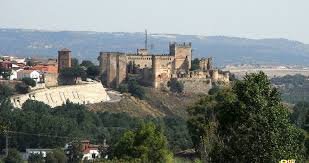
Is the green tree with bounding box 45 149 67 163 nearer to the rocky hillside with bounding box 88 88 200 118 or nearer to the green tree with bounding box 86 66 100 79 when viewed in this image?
the rocky hillside with bounding box 88 88 200 118

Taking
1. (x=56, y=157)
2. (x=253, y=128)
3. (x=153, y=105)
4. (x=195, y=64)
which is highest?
(x=253, y=128)

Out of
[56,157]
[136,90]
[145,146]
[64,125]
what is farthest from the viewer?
[136,90]

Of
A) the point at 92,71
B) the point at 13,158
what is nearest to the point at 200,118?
the point at 13,158

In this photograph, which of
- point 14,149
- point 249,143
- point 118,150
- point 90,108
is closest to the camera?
point 249,143

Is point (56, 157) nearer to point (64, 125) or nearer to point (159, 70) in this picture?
point (64, 125)

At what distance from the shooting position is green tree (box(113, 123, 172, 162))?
2512 cm

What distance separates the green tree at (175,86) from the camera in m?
64.5

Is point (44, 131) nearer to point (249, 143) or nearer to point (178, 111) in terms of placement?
point (178, 111)

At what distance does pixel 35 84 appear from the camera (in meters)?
61.4

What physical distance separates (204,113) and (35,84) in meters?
34.9

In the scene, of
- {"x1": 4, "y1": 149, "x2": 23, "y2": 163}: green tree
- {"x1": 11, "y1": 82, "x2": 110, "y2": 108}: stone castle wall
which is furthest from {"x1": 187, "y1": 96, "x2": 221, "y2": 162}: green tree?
{"x1": 11, "y1": 82, "x2": 110, "y2": 108}: stone castle wall

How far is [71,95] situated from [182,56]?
29.9ft

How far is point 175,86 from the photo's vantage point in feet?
212

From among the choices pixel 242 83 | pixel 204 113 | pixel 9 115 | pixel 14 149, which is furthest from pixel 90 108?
pixel 242 83
